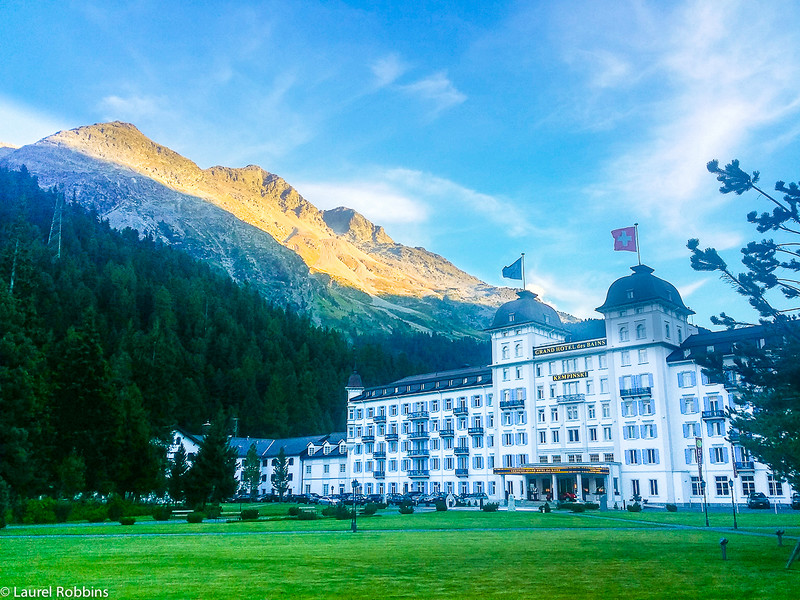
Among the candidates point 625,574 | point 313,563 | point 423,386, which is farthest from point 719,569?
point 423,386

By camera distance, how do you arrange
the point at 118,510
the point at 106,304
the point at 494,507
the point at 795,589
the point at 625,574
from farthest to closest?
the point at 106,304
the point at 494,507
the point at 118,510
the point at 625,574
the point at 795,589

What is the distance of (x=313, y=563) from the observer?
22109 mm

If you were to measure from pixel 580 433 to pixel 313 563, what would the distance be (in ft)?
242

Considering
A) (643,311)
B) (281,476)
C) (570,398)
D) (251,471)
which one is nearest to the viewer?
(643,311)

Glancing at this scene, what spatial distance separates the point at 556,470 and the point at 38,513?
2298 inches

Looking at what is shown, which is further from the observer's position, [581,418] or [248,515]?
[581,418]

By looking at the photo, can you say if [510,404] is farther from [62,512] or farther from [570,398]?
[62,512]

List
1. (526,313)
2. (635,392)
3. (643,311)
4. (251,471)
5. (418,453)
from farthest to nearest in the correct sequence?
(251,471)
(418,453)
(526,313)
(643,311)
(635,392)

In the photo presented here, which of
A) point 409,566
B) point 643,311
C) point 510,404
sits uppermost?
point 643,311

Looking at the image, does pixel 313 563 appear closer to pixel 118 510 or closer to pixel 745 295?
pixel 745 295

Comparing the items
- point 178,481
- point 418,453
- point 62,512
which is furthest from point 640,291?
point 62,512

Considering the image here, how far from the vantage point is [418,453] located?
353ft

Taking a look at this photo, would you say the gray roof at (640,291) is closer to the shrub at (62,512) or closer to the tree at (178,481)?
the tree at (178,481)

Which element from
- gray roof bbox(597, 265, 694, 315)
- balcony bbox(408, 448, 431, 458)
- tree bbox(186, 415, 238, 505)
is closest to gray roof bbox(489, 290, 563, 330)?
gray roof bbox(597, 265, 694, 315)
